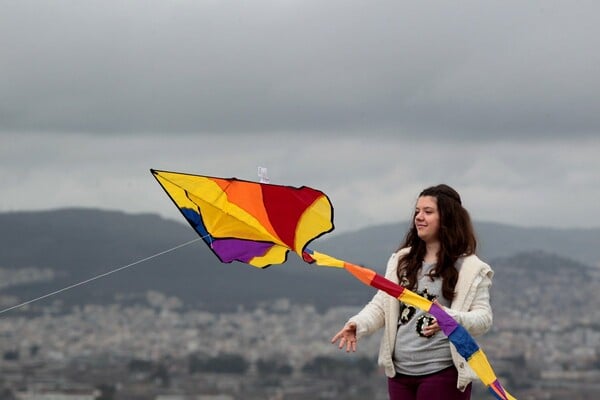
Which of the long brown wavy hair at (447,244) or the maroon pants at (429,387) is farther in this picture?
the long brown wavy hair at (447,244)

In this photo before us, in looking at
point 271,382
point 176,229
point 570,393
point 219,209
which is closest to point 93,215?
point 176,229

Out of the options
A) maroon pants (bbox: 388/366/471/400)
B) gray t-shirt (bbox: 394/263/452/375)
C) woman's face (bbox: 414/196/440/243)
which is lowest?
maroon pants (bbox: 388/366/471/400)

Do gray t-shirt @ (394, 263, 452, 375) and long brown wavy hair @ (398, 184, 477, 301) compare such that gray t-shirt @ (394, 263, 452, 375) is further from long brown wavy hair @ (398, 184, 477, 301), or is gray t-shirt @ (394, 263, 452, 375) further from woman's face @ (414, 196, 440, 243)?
woman's face @ (414, 196, 440, 243)

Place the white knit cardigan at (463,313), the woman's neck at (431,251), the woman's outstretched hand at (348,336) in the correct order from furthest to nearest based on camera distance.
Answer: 1. the woman's neck at (431,251)
2. the woman's outstretched hand at (348,336)
3. the white knit cardigan at (463,313)

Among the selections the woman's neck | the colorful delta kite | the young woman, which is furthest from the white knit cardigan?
the colorful delta kite

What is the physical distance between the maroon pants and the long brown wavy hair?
53 centimetres

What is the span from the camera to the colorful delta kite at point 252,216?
11375mm

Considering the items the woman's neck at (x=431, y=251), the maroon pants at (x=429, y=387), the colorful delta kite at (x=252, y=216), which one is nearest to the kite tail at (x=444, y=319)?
the colorful delta kite at (x=252, y=216)

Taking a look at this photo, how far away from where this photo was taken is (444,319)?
10.7m

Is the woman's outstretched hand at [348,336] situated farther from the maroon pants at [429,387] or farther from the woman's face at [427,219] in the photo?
the woman's face at [427,219]

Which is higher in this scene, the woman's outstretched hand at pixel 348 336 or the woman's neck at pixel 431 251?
the woman's neck at pixel 431 251

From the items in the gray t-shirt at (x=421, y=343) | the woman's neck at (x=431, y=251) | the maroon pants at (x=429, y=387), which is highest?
the woman's neck at (x=431, y=251)

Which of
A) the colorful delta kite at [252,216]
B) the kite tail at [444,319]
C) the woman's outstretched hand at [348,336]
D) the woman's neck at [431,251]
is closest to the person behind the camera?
the kite tail at [444,319]

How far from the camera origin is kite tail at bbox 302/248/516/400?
10727mm
